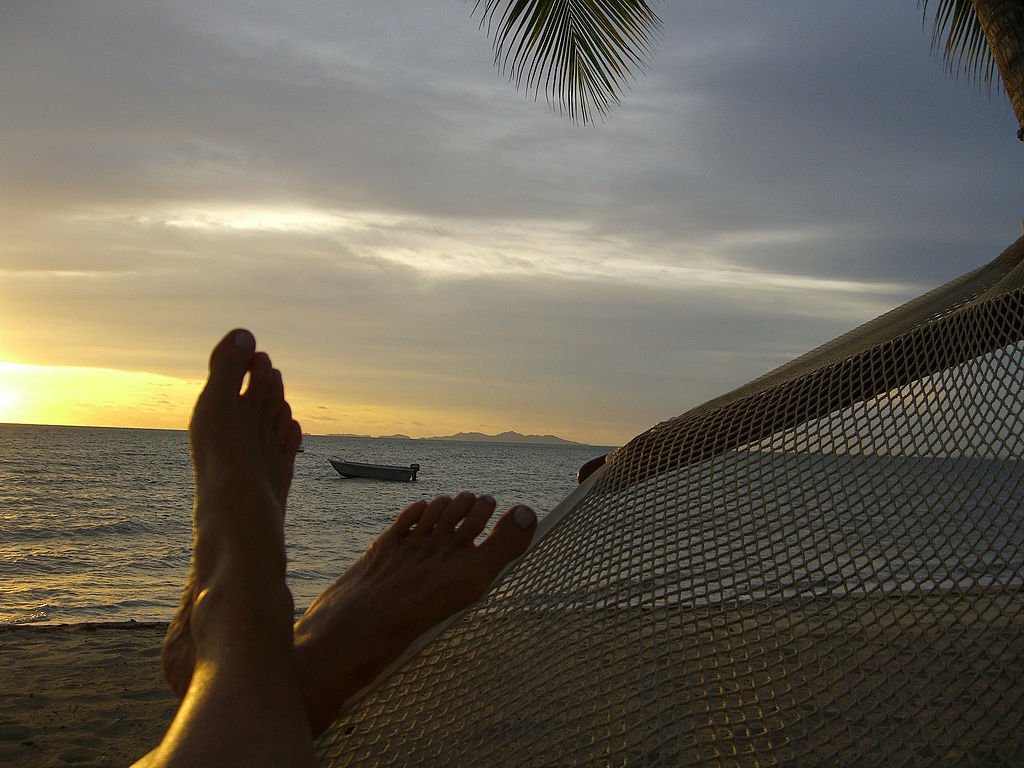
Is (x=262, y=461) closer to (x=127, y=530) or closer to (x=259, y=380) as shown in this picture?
(x=259, y=380)

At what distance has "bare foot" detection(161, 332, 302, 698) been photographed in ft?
3.56

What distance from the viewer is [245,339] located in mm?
1486

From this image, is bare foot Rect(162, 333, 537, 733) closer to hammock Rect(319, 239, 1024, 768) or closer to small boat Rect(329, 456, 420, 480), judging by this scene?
hammock Rect(319, 239, 1024, 768)

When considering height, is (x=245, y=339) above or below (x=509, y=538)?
above

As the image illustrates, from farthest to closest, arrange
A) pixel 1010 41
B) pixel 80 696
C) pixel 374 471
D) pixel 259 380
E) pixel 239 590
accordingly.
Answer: pixel 374 471
pixel 1010 41
pixel 80 696
pixel 259 380
pixel 239 590

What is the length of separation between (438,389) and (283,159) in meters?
19.2

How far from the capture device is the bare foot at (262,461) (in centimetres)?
108

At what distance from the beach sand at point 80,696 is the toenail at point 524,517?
1.18 m

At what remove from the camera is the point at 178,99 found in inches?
351

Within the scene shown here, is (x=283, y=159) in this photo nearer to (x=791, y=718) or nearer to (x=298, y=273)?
(x=298, y=273)

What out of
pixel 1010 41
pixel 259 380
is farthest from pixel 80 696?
pixel 1010 41

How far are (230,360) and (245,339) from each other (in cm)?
5

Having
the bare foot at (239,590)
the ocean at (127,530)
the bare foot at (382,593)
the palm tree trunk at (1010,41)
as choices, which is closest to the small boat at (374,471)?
the ocean at (127,530)

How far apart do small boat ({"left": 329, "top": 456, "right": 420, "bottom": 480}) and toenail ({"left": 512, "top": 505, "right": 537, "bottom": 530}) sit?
24.7m
